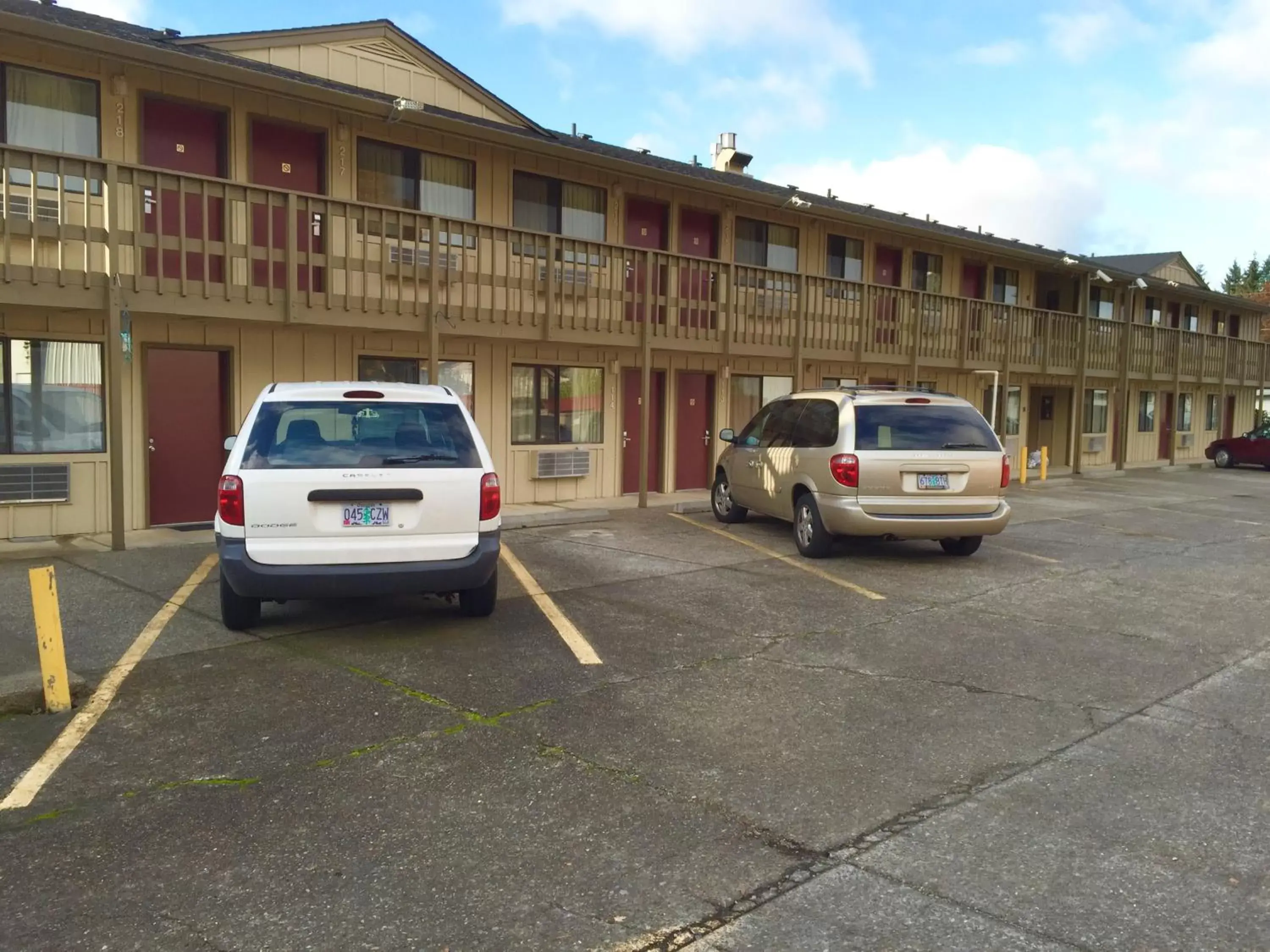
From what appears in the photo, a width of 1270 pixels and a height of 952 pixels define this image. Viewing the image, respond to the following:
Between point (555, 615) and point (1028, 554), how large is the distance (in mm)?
6084

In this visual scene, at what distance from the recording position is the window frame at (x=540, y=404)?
46.7 feet

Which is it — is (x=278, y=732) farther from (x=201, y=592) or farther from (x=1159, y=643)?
(x=1159, y=643)

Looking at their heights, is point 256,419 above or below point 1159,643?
above

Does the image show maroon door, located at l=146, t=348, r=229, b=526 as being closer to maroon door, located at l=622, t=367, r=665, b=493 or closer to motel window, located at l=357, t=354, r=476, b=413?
motel window, located at l=357, t=354, r=476, b=413

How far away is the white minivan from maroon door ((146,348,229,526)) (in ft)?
17.4

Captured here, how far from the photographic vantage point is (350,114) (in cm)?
1235

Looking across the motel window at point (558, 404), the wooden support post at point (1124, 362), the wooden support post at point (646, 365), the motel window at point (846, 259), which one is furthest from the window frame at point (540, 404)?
the wooden support post at point (1124, 362)

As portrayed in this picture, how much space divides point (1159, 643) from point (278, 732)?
19.4 feet

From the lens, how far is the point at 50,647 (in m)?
5.09

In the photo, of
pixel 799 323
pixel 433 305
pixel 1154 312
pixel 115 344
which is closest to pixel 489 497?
pixel 115 344

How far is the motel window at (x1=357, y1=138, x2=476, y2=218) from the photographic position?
41.8 feet

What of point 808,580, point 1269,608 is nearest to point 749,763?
point 808,580

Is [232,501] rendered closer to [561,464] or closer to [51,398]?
[51,398]

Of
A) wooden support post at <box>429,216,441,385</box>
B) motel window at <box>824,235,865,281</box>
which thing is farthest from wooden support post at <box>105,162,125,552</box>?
motel window at <box>824,235,865,281</box>
